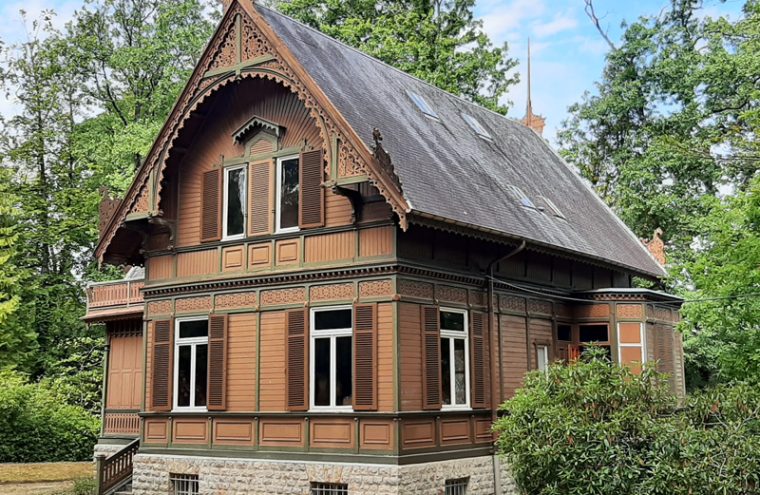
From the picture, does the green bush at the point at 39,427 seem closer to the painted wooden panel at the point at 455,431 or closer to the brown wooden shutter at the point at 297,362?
the brown wooden shutter at the point at 297,362

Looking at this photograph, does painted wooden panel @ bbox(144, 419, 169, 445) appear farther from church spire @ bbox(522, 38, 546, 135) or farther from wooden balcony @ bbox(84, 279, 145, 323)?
church spire @ bbox(522, 38, 546, 135)

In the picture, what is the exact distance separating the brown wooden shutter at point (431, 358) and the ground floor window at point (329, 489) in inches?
86.2

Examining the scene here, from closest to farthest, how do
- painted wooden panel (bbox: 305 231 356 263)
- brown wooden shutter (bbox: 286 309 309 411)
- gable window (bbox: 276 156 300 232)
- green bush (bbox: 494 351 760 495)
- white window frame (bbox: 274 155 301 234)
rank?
green bush (bbox: 494 351 760 495) < painted wooden panel (bbox: 305 231 356 263) < brown wooden shutter (bbox: 286 309 309 411) < gable window (bbox: 276 156 300 232) < white window frame (bbox: 274 155 301 234)

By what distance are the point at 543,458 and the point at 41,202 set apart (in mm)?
32485

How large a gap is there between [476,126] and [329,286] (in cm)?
907

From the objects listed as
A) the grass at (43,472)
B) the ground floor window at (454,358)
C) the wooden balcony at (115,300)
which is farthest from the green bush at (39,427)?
the ground floor window at (454,358)

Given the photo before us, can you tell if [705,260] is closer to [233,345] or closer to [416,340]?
[416,340]

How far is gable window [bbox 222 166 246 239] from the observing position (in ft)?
63.2

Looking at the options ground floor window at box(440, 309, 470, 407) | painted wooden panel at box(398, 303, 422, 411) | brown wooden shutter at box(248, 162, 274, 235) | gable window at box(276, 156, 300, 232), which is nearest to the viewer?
painted wooden panel at box(398, 303, 422, 411)

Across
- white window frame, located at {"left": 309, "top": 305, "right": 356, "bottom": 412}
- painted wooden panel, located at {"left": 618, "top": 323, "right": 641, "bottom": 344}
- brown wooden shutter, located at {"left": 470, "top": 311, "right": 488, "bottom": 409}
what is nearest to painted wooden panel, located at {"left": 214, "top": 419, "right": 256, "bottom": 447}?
white window frame, located at {"left": 309, "top": 305, "right": 356, "bottom": 412}

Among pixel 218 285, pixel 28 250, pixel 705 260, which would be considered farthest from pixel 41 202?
pixel 705 260

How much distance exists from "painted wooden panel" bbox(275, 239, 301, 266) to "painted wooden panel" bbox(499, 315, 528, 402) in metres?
4.69

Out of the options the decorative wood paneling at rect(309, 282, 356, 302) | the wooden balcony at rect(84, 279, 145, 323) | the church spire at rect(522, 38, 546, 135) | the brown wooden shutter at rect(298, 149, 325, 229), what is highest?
Result: the church spire at rect(522, 38, 546, 135)

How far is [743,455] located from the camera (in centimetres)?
1173
